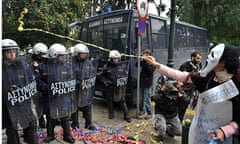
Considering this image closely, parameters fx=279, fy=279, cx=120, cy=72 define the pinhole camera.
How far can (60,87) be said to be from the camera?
4.60 meters

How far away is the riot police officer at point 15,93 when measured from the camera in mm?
3668

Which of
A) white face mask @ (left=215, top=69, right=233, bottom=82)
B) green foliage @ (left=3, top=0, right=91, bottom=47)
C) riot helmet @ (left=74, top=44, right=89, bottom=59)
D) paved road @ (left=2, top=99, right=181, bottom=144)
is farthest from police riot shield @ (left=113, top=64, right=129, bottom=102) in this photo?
green foliage @ (left=3, top=0, right=91, bottom=47)

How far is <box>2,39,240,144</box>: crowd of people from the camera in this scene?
2377 millimetres

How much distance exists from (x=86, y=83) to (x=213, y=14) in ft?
46.3

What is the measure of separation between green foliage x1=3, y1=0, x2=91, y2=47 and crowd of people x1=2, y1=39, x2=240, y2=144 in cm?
432

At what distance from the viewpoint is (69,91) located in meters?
4.77

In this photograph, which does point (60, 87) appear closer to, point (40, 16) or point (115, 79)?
point (115, 79)

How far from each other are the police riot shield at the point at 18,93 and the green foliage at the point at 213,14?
49.4 ft

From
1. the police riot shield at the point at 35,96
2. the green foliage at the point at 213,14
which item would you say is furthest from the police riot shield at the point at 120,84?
the green foliage at the point at 213,14

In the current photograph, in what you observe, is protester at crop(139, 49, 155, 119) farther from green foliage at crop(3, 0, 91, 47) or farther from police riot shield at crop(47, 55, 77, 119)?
green foliage at crop(3, 0, 91, 47)

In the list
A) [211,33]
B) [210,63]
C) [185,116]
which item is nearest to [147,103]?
[185,116]

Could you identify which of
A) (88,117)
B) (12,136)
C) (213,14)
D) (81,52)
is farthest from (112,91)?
(213,14)

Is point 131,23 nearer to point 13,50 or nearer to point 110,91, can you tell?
point 110,91

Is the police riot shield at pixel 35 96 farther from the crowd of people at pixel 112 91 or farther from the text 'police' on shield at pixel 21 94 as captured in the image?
the text 'police' on shield at pixel 21 94
